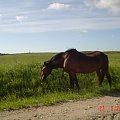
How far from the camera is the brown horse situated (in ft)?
51.1

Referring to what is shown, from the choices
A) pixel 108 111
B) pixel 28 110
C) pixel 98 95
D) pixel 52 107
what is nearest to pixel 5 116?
pixel 28 110

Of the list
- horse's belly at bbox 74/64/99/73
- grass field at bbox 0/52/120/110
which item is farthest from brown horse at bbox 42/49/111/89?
grass field at bbox 0/52/120/110

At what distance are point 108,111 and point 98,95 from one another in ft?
11.8

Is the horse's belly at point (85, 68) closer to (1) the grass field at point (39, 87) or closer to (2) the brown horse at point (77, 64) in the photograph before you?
(2) the brown horse at point (77, 64)

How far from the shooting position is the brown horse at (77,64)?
15.6 m

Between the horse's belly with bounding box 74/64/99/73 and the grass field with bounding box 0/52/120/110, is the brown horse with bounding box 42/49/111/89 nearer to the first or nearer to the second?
the horse's belly with bounding box 74/64/99/73

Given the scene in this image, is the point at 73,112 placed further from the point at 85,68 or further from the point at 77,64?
the point at 85,68

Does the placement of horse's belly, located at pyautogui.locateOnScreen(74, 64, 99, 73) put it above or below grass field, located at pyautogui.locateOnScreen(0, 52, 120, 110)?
above

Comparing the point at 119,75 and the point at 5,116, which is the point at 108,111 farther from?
the point at 119,75

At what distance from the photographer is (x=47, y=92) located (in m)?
14.8

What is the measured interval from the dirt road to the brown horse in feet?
12.7

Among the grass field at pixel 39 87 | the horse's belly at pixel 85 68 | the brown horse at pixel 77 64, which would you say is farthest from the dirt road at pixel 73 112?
the horse's belly at pixel 85 68

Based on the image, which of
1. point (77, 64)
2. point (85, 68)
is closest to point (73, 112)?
point (77, 64)

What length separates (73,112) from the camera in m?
9.96
